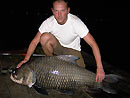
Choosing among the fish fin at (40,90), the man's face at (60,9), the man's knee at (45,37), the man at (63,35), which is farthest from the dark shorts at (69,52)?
the fish fin at (40,90)

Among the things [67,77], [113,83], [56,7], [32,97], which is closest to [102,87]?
[113,83]

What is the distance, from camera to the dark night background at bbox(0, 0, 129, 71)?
9.39 m

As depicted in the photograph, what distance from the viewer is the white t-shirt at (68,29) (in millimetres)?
2826

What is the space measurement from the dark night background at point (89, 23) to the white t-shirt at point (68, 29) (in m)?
0.83

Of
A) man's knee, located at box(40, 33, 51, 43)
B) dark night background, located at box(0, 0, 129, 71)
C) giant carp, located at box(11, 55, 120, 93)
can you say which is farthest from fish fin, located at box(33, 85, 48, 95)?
dark night background, located at box(0, 0, 129, 71)

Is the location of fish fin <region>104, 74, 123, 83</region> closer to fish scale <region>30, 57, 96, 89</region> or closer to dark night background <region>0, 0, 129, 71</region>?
fish scale <region>30, 57, 96, 89</region>

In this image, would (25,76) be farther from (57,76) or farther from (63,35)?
(63,35)

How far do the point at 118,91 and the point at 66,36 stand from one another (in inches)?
48.1

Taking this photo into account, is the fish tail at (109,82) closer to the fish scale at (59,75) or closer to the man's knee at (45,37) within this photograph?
the fish scale at (59,75)

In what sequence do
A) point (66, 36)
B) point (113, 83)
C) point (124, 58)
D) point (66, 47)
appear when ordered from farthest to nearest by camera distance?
point (124, 58)
point (66, 47)
point (66, 36)
point (113, 83)

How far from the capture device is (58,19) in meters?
2.78

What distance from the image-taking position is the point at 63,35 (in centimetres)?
304

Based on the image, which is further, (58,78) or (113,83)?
(113,83)

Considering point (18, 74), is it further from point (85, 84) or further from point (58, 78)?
point (85, 84)
